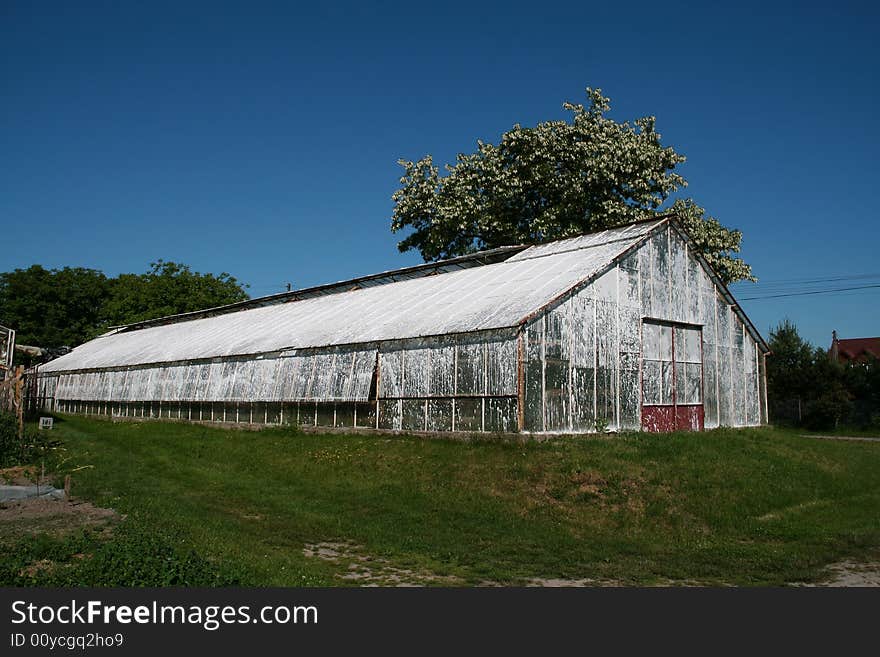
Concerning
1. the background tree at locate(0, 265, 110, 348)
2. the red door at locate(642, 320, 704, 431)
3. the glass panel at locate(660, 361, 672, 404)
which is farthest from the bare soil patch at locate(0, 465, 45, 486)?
the background tree at locate(0, 265, 110, 348)

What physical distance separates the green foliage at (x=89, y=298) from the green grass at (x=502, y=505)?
48676 mm

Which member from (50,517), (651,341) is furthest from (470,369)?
(50,517)

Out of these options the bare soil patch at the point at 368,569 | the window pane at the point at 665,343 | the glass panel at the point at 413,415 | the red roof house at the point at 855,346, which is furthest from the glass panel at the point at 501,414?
the red roof house at the point at 855,346

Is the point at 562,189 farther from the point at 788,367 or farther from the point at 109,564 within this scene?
the point at 109,564

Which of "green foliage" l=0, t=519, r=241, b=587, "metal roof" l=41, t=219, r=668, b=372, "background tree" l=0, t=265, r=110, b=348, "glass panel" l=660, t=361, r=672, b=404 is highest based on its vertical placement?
"background tree" l=0, t=265, r=110, b=348

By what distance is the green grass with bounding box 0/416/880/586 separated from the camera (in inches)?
484

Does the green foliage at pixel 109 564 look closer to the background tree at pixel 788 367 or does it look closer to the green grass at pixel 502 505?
the green grass at pixel 502 505

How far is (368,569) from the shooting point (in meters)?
11.8

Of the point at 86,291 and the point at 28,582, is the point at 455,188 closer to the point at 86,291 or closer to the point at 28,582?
the point at 28,582

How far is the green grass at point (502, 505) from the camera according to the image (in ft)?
40.3

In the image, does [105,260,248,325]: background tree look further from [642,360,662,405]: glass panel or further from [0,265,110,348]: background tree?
[642,360,662,405]: glass panel

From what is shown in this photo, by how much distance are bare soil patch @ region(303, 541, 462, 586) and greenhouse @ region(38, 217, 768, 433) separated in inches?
368

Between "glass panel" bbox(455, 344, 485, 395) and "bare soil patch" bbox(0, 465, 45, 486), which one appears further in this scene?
"glass panel" bbox(455, 344, 485, 395)

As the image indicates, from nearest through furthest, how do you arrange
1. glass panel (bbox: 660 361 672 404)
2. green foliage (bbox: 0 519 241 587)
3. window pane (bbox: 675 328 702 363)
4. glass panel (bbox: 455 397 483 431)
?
green foliage (bbox: 0 519 241 587)
glass panel (bbox: 455 397 483 431)
glass panel (bbox: 660 361 672 404)
window pane (bbox: 675 328 702 363)
